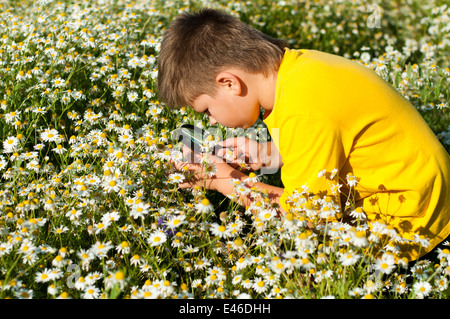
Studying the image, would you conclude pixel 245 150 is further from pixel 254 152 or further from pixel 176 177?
pixel 176 177

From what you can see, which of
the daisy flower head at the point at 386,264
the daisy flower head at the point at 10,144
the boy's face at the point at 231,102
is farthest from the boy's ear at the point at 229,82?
the daisy flower head at the point at 10,144

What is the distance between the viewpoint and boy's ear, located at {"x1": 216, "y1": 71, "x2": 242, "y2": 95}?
2307mm

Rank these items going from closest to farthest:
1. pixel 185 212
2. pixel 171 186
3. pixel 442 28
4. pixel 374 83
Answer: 1. pixel 374 83
2. pixel 185 212
3. pixel 171 186
4. pixel 442 28

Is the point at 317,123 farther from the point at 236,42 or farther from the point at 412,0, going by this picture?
the point at 412,0

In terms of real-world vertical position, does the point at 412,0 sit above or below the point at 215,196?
above

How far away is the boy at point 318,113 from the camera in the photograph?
214 cm

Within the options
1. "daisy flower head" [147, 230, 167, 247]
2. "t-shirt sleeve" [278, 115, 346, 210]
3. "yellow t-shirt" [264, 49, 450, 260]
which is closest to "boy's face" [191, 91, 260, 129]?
"yellow t-shirt" [264, 49, 450, 260]

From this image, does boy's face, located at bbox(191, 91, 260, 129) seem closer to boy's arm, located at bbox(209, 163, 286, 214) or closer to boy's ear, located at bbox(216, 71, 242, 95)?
boy's ear, located at bbox(216, 71, 242, 95)

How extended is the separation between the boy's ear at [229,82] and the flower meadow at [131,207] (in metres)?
0.44

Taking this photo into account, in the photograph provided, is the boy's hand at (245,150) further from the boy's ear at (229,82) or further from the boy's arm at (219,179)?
the boy's ear at (229,82)

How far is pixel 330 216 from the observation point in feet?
7.04

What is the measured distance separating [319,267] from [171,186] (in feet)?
2.87

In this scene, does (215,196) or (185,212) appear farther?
(215,196)
